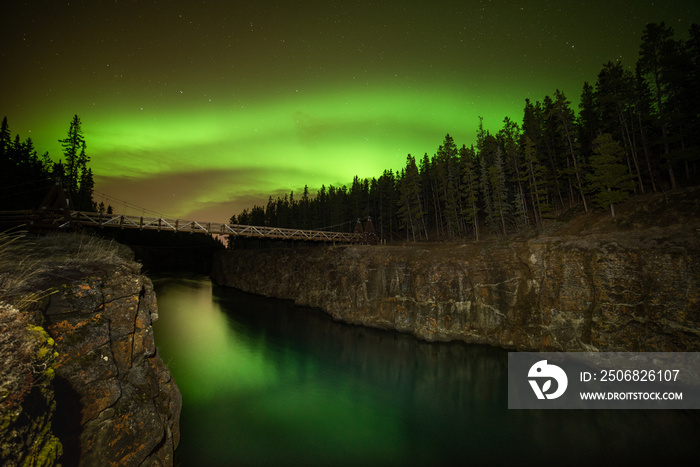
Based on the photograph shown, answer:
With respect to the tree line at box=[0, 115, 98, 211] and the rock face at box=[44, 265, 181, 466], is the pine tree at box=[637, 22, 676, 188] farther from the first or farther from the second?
the tree line at box=[0, 115, 98, 211]

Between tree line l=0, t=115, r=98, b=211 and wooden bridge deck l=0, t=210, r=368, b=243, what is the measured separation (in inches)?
752

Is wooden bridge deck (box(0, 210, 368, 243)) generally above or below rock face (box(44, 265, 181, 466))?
above

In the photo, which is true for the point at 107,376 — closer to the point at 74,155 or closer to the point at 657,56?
the point at 657,56

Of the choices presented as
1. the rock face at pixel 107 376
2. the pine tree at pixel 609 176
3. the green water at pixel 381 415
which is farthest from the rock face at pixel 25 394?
the pine tree at pixel 609 176

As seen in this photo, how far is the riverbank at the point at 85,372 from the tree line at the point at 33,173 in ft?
160

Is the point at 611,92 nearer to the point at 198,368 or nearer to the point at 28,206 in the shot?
the point at 198,368

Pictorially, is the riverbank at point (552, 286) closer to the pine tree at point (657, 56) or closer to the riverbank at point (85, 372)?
the pine tree at point (657, 56)

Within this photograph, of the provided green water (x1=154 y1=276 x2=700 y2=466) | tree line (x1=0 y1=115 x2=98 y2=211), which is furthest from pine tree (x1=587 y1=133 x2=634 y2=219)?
tree line (x1=0 y1=115 x2=98 y2=211)

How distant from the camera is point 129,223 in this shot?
2800 centimetres

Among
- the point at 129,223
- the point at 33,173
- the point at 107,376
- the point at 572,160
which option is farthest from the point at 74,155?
the point at 572,160

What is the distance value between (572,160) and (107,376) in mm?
53369

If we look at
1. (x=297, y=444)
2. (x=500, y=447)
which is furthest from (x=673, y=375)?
(x=297, y=444)

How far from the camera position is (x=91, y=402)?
5863 mm

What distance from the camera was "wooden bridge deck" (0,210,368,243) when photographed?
18906mm
